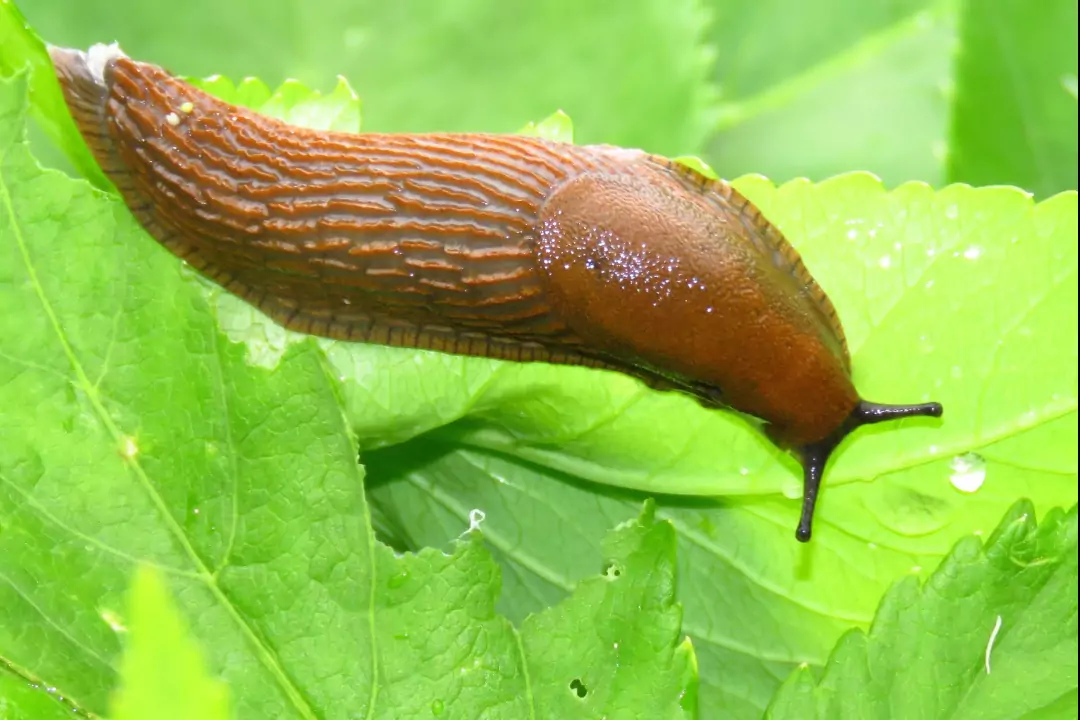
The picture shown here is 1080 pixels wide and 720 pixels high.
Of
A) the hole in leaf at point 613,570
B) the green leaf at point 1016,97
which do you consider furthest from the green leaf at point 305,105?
the green leaf at point 1016,97

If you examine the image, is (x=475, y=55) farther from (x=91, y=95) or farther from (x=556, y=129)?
(x=91, y=95)

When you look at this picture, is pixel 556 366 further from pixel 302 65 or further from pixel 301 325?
pixel 302 65

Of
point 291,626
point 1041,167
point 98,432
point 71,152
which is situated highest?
point 1041,167

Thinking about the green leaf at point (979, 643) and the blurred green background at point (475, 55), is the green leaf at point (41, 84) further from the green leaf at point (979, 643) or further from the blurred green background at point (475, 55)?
the green leaf at point (979, 643)

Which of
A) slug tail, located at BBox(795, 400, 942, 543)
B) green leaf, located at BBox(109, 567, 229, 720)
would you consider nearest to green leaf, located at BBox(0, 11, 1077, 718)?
slug tail, located at BBox(795, 400, 942, 543)

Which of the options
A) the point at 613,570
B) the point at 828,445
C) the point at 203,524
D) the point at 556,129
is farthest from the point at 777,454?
the point at 203,524

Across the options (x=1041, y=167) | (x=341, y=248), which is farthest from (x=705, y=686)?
(x=1041, y=167)

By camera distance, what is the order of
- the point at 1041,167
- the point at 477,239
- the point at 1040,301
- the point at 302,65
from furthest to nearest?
the point at 302,65
the point at 1041,167
the point at 477,239
the point at 1040,301
